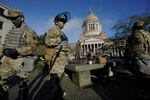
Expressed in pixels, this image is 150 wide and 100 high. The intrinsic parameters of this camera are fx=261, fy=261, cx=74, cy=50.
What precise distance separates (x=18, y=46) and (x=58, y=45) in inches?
34.2

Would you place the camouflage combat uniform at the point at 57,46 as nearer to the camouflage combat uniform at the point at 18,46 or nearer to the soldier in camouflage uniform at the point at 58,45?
the soldier in camouflage uniform at the point at 58,45

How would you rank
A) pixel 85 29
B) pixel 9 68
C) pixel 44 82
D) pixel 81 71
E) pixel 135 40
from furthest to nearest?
pixel 85 29, pixel 81 71, pixel 135 40, pixel 44 82, pixel 9 68

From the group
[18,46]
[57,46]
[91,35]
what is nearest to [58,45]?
[57,46]

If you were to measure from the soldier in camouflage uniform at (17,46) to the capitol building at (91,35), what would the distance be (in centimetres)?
10431

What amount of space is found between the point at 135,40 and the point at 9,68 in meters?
3.04

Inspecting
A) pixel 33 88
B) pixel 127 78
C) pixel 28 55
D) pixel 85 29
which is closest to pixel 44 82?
pixel 33 88

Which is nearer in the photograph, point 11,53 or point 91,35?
point 11,53

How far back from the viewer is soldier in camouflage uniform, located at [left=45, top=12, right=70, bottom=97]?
5469mm

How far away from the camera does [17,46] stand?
5.14m

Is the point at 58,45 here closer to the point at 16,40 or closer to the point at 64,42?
the point at 64,42

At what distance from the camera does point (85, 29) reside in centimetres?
11875

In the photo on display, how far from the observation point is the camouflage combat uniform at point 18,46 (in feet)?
16.6

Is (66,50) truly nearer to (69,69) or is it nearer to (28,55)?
(28,55)

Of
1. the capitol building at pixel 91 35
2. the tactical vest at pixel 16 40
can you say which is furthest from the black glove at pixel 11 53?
the capitol building at pixel 91 35
